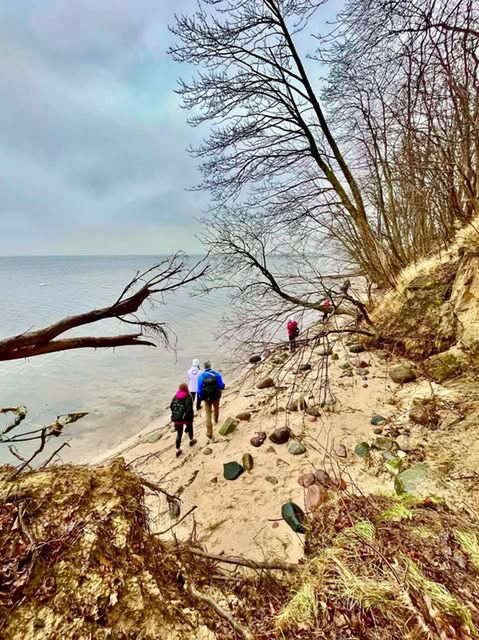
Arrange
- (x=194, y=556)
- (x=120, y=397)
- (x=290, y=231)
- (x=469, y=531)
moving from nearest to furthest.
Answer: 1. (x=194, y=556)
2. (x=469, y=531)
3. (x=290, y=231)
4. (x=120, y=397)

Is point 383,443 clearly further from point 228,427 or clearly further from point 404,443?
point 228,427

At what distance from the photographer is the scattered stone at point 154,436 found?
24.3 feet

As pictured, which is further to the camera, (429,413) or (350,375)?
(350,375)

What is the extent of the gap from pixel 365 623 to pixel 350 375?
5.99m

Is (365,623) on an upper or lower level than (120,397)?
upper

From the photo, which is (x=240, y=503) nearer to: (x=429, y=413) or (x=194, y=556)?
(x=194, y=556)

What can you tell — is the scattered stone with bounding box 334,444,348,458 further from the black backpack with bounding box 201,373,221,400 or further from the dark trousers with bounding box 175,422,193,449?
the dark trousers with bounding box 175,422,193,449

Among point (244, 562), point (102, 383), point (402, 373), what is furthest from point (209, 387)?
point (102, 383)

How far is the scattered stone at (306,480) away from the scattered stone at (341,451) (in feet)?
1.87

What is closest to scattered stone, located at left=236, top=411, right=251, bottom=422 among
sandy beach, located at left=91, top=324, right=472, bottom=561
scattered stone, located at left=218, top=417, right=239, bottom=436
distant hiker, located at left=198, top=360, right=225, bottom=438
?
sandy beach, located at left=91, top=324, right=472, bottom=561

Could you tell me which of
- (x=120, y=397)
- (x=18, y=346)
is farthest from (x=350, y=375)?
(x=120, y=397)

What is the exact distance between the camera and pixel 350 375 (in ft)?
23.1

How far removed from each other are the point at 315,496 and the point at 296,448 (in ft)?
4.33

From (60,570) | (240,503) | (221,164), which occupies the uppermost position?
(221,164)
